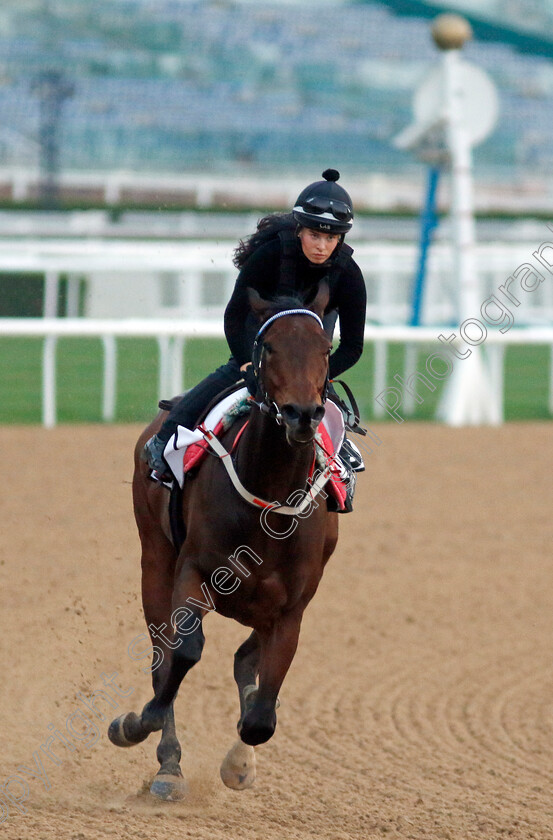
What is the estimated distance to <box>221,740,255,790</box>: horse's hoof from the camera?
400cm

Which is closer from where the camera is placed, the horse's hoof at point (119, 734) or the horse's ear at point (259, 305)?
the horse's ear at point (259, 305)

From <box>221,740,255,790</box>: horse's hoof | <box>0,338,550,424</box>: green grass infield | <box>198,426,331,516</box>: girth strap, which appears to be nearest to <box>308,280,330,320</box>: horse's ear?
<box>198,426,331,516</box>: girth strap

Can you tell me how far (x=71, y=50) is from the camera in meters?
35.5

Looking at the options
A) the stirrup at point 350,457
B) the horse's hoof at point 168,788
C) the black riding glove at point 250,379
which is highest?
the black riding glove at point 250,379

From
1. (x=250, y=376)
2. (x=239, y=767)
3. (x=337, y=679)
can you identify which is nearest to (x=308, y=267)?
(x=250, y=376)

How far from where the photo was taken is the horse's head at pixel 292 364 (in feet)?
10.1

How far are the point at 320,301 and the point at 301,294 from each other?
15 cm

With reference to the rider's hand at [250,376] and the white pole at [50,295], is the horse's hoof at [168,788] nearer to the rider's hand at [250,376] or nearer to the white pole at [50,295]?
the rider's hand at [250,376]

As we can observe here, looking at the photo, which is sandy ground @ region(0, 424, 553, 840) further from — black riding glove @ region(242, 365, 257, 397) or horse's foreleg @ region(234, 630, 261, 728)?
black riding glove @ region(242, 365, 257, 397)

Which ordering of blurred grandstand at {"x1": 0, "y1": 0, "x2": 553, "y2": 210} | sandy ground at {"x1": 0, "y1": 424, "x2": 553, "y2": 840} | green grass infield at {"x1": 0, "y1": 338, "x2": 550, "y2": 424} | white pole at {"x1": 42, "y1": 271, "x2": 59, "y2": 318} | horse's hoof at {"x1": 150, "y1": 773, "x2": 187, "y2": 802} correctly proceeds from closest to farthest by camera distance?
sandy ground at {"x1": 0, "y1": 424, "x2": 553, "y2": 840}
horse's hoof at {"x1": 150, "y1": 773, "x2": 187, "y2": 802}
green grass infield at {"x1": 0, "y1": 338, "x2": 550, "y2": 424}
white pole at {"x1": 42, "y1": 271, "x2": 59, "y2": 318}
blurred grandstand at {"x1": 0, "y1": 0, "x2": 553, "y2": 210}

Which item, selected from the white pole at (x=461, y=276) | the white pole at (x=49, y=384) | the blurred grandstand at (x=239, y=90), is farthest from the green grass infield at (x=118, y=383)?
the blurred grandstand at (x=239, y=90)

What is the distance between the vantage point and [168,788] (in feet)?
13.5

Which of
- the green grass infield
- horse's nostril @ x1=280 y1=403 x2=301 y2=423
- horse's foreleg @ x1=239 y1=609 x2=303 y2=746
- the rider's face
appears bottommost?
the green grass infield

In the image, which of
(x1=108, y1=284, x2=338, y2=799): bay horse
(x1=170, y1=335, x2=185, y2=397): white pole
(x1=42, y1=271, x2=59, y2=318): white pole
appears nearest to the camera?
(x1=108, y1=284, x2=338, y2=799): bay horse
